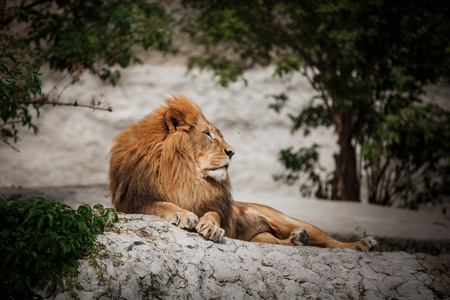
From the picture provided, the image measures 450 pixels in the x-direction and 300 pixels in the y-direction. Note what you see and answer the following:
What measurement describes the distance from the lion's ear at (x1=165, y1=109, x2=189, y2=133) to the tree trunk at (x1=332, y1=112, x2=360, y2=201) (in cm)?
610

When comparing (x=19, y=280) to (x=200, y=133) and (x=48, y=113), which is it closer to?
(x=200, y=133)

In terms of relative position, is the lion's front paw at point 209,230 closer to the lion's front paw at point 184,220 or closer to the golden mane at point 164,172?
the lion's front paw at point 184,220

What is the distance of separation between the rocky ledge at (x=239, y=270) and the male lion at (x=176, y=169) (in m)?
0.24

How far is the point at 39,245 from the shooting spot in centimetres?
245

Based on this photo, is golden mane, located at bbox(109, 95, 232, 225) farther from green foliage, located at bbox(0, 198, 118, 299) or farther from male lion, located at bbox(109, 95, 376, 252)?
green foliage, located at bbox(0, 198, 118, 299)

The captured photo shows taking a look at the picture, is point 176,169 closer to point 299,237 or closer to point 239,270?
point 239,270

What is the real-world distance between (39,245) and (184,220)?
1116mm

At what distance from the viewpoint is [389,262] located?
3.59m

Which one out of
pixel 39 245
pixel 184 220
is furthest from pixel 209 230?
pixel 39 245

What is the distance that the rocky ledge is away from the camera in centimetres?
281

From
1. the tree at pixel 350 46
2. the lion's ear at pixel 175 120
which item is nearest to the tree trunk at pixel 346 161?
the tree at pixel 350 46

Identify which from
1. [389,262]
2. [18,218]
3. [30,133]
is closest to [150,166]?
[18,218]

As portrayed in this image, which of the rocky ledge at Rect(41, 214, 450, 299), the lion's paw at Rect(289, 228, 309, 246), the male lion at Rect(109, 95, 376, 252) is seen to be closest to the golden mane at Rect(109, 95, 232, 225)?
the male lion at Rect(109, 95, 376, 252)

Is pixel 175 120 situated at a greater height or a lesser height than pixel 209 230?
greater
